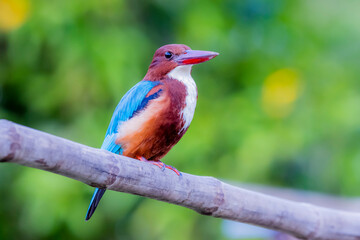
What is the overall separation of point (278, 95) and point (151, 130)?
1.76m

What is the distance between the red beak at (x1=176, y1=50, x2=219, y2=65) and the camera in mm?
1456

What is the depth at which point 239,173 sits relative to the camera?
3.28 meters

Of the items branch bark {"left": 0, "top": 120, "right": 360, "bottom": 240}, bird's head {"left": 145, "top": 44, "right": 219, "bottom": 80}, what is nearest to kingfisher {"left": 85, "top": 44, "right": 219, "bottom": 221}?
bird's head {"left": 145, "top": 44, "right": 219, "bottom": 80}

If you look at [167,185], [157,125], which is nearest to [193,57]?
[157,125]

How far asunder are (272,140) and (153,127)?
1696mm

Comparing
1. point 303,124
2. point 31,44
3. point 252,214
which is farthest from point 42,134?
point 303,124

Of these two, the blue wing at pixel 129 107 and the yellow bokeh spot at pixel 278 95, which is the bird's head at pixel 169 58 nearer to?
the blue wing at pixel 129 107

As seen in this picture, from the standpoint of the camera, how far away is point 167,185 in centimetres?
153

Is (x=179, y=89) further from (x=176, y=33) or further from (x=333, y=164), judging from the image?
(x=333, y=164)

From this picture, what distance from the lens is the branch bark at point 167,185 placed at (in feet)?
3.79

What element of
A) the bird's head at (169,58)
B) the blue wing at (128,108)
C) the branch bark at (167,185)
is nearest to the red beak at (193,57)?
the bird's head at (169,58)

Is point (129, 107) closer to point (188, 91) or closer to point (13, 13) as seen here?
point (188, 91)

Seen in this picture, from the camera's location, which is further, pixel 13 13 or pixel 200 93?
pixel 200 93

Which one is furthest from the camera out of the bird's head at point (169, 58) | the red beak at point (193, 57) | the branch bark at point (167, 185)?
the bird's head at point (169, 58)
